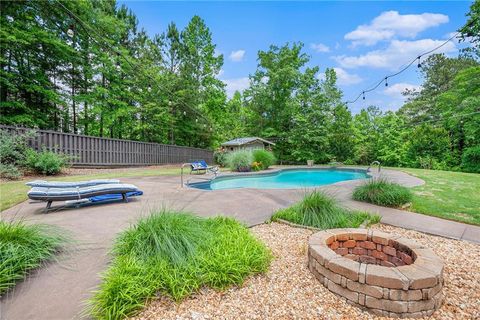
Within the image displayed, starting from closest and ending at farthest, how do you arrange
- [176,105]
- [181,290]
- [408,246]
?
[181,290] < [408,246] < [176,105]

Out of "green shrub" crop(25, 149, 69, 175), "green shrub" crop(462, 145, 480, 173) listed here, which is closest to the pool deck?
"green shrub" crop(25, 149, 69, 175)

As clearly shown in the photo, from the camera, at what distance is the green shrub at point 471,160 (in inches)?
571

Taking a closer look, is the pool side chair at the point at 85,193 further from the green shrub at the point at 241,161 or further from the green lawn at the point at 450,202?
the green shrub at the point at 241,161

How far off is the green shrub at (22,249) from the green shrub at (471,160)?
21.4m

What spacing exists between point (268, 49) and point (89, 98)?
51.3ft

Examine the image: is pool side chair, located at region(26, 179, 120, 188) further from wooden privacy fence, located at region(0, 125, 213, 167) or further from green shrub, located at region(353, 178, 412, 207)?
green shrub, located at region(353, 178, 412, 207)

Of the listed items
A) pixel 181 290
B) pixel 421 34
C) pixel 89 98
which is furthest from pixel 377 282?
pixel 89 98

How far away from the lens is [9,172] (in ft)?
23.1

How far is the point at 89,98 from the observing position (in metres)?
13.6

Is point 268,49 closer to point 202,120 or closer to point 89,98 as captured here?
point 202,120

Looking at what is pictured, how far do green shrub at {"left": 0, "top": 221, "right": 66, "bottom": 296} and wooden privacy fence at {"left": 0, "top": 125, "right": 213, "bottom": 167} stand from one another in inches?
315

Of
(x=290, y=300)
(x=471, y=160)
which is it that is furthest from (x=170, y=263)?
(x=471, y=160)

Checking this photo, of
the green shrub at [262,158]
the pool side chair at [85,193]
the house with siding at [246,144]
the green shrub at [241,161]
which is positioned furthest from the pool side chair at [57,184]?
the house with siding at [246,144]

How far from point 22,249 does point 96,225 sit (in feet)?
4.03
